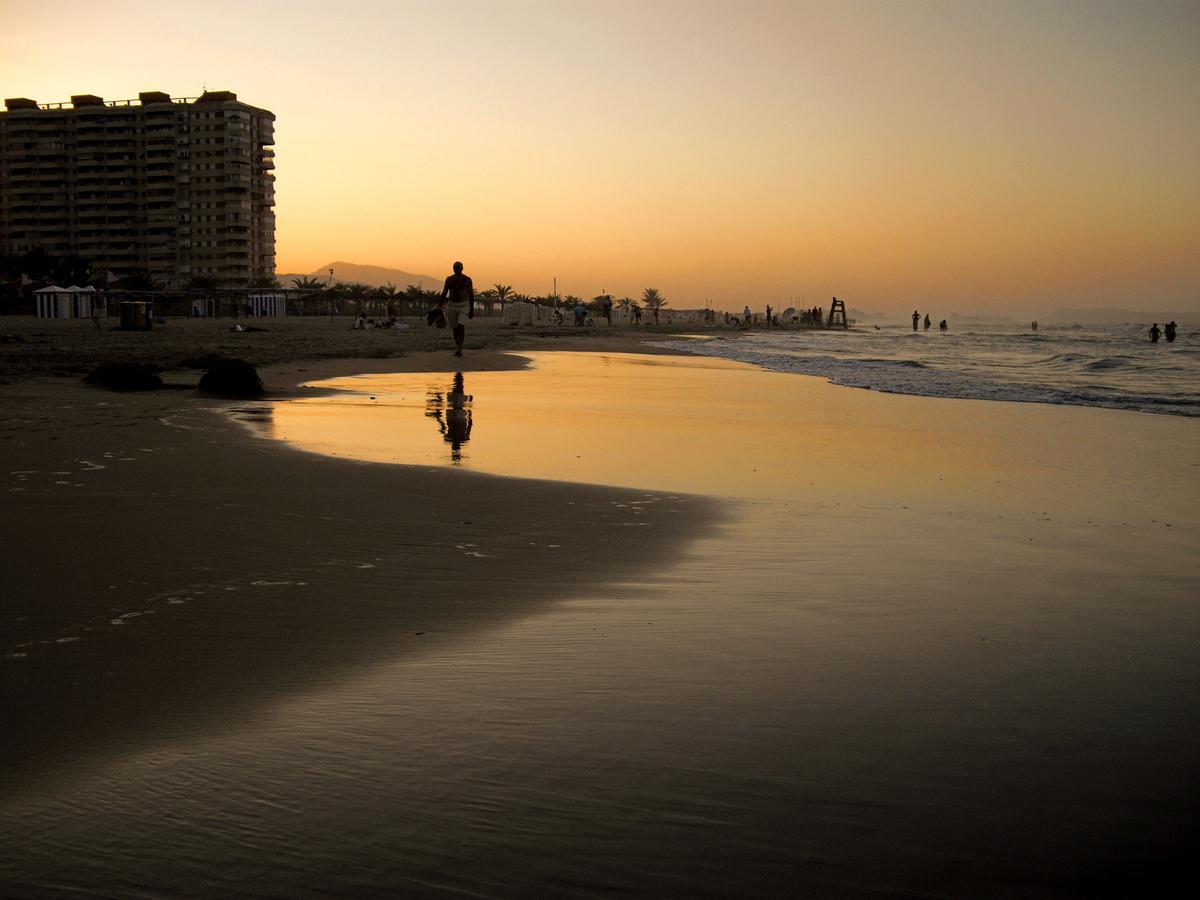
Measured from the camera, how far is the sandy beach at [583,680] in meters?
1.97

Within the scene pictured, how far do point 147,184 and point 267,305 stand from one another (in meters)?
74.1

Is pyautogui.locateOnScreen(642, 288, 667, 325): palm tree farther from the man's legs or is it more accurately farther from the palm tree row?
the man's legs

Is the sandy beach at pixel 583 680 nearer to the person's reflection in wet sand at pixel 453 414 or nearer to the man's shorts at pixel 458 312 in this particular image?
the person's reflection in wet sand at pixel 453 414

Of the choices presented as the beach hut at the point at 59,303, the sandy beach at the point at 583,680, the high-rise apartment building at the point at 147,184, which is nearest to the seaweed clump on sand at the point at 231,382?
the sandy beach at the point at 583,680

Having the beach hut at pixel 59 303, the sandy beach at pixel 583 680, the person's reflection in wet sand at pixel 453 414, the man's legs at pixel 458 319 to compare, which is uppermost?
the beach hut at pixel 59 303

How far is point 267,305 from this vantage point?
70438 millimetres

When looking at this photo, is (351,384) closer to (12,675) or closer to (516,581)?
(516,581)

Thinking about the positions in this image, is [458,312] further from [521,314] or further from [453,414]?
[521,314]

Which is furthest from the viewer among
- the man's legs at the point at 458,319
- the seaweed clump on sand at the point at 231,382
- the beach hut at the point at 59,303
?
the beach hut at the point at 59,303

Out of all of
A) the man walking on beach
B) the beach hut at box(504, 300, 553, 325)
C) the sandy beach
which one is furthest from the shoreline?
the beach hut at box(504, 300, 553, 325)

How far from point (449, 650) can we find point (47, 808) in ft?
4.39

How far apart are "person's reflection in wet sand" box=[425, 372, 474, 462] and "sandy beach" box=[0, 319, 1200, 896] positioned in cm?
153

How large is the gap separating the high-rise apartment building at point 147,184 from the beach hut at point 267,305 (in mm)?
57067

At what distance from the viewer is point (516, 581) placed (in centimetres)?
415
